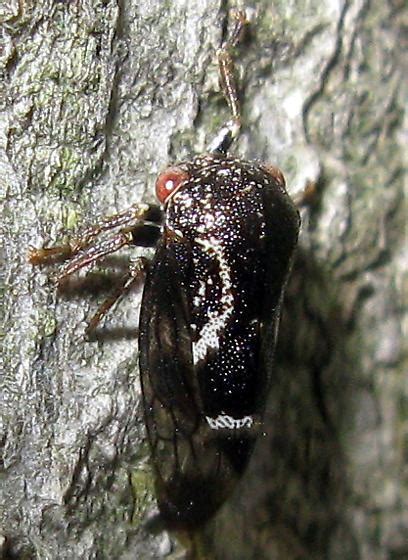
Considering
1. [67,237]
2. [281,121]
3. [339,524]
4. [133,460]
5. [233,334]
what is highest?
[281,121]

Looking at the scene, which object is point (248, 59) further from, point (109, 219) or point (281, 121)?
point (109, 219)

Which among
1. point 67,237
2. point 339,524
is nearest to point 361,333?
point 339,524

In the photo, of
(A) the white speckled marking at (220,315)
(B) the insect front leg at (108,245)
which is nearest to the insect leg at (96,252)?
(B) the insect front leg at (108,245)

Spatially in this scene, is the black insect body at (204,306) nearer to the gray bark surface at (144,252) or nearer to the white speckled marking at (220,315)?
the white speckled marking at (220,315)

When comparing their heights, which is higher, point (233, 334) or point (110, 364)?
point (233, 334)

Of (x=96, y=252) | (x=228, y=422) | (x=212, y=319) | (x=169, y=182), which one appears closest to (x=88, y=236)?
(x=96, y=252)

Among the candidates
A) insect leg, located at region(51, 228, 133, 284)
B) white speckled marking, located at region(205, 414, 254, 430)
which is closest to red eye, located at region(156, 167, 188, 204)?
insect leg, located at region(51, 228, 133, 284)
